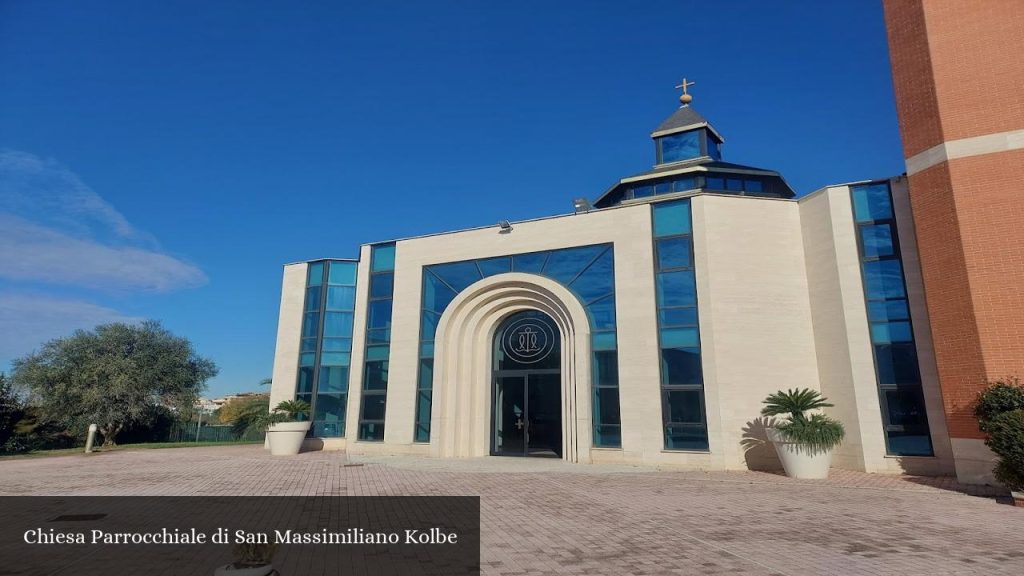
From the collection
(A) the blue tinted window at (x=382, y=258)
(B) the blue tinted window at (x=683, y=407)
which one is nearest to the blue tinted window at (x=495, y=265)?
(A) the blue tinted window at (x=382, y=258)

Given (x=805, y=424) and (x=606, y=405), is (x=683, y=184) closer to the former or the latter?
(x=606, y=405)

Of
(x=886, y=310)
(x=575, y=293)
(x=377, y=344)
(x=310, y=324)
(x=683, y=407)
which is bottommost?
(x=683, y=407)

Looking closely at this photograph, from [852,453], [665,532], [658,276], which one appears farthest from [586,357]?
[665,532]

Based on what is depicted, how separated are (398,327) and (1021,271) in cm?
1871

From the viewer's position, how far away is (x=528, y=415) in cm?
1945

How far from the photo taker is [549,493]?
11.2m

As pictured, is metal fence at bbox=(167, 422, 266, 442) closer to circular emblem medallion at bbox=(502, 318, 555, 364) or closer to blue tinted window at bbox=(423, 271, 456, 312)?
blue tinted window at bbox=(423, 271, 456, 312)

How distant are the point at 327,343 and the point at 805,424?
18676 millimetres

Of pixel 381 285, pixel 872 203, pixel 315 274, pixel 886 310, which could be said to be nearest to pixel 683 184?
pixel 872 203

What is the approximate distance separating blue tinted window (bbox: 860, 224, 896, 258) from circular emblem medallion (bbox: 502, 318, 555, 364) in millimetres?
10408

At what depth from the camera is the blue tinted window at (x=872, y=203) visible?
51.0 ft

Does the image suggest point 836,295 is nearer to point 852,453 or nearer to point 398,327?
point 852,453

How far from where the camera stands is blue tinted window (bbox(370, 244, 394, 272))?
2217 centimetres

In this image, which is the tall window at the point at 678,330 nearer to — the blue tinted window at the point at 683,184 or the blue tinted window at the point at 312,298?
the blue tinted window at the point at 683,184
